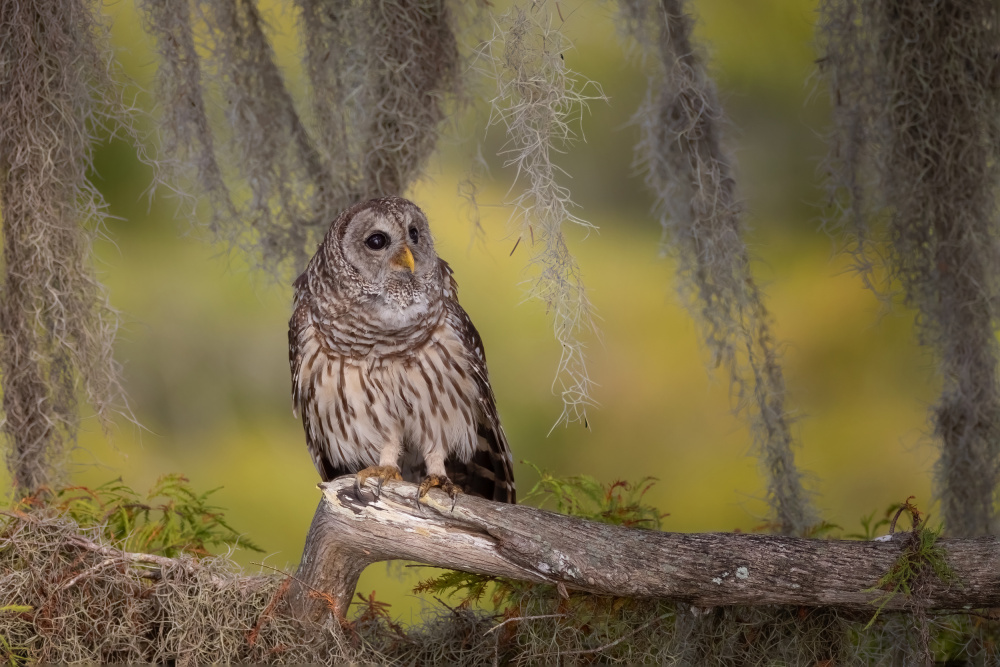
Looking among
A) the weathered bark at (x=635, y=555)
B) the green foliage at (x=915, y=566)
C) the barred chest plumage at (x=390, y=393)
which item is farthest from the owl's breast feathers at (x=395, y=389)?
the green foliage at (x=915, y=566)

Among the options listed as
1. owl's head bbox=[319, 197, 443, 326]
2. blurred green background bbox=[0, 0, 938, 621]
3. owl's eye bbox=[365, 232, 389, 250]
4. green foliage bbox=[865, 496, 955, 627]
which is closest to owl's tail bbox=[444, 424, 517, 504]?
owl's head bbox=[319, 197, 443, 326]

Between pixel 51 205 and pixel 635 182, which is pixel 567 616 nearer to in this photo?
pixel 51 205

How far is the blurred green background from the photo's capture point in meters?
2.88

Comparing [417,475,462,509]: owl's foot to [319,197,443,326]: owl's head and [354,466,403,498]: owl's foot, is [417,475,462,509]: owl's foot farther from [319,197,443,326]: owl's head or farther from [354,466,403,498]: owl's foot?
[319,197,443,326]: owl's head

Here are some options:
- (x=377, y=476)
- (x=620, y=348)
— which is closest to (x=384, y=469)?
(x=377, y=476)

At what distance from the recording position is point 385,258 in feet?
5.15

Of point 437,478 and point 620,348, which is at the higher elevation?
point 620,348

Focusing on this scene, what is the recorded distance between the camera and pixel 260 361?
3.01 metres

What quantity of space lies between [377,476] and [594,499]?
452 mm

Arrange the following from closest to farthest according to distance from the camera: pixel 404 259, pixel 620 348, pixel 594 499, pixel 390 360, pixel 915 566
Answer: pixel 915 566 < pixel 404 259 < pixel 390 360 < pixel 594 499 < pixel 620 348

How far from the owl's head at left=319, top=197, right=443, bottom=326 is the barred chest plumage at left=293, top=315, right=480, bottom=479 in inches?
2.8

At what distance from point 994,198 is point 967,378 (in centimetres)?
39

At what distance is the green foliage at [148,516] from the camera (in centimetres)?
170

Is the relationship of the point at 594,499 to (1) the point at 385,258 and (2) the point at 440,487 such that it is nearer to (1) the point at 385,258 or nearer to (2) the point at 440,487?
(2) the point at 440,487
